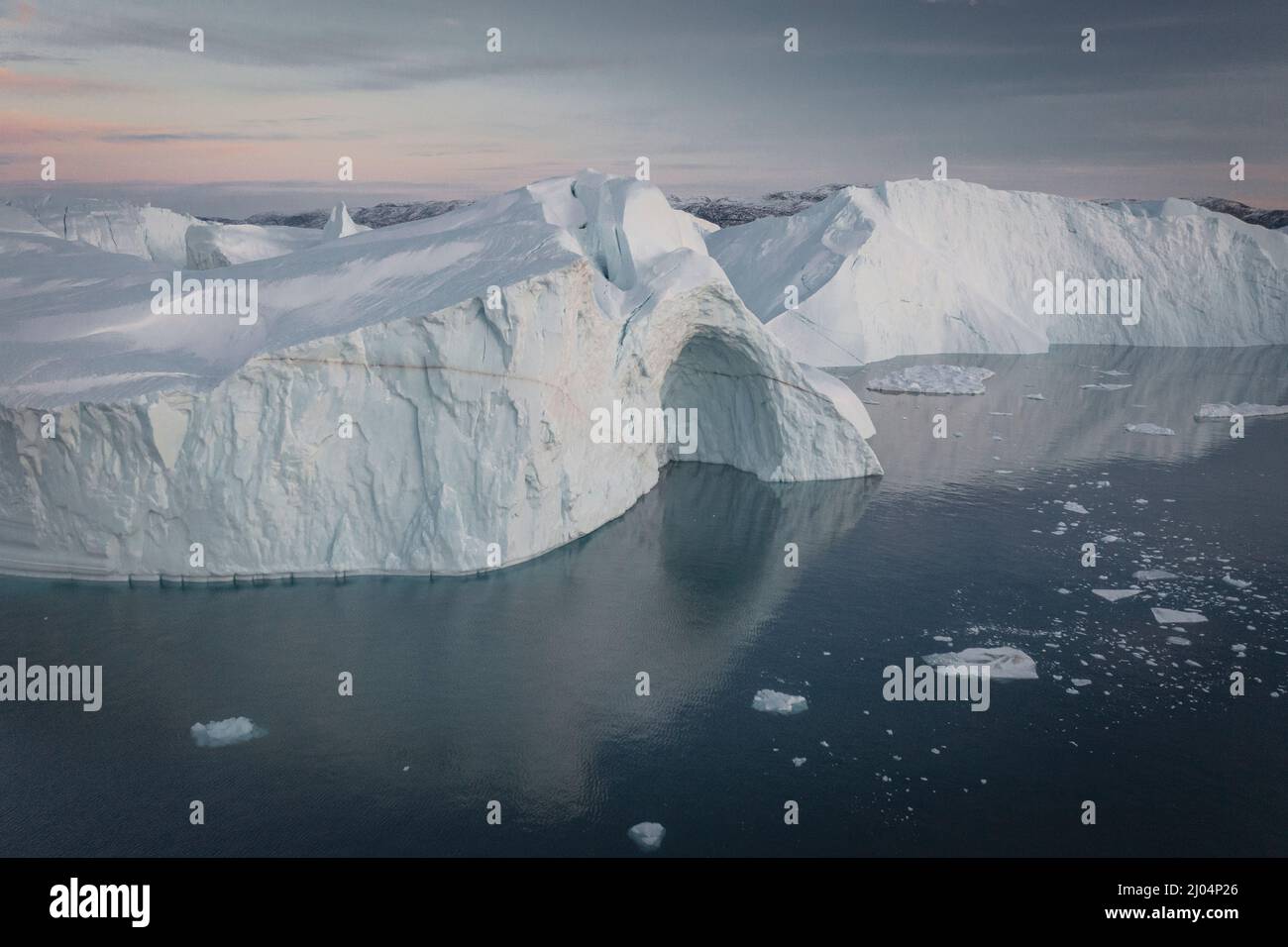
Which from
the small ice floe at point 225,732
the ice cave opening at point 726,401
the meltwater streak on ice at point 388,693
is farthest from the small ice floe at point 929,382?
the small ice floe at point 225,732

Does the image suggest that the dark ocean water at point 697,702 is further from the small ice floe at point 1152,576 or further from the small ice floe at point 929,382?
the small ice floe at point 929,382

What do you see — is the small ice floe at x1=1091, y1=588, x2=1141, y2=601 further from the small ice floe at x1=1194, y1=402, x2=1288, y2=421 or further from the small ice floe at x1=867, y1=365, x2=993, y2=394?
the small ice floe at x1=867, y1=365, x2=993, y2=394

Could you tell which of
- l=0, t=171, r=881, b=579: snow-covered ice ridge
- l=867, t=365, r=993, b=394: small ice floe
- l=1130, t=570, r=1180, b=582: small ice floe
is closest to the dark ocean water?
l=1130, t=570, r=1180, b=582: small ice floe

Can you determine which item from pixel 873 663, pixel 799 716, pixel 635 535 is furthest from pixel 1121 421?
pixel 799 716

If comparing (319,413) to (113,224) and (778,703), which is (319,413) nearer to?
(778,703)

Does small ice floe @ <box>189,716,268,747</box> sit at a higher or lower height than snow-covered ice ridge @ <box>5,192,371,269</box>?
lower

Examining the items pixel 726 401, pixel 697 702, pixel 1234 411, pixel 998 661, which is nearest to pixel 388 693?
pixel 697 702
